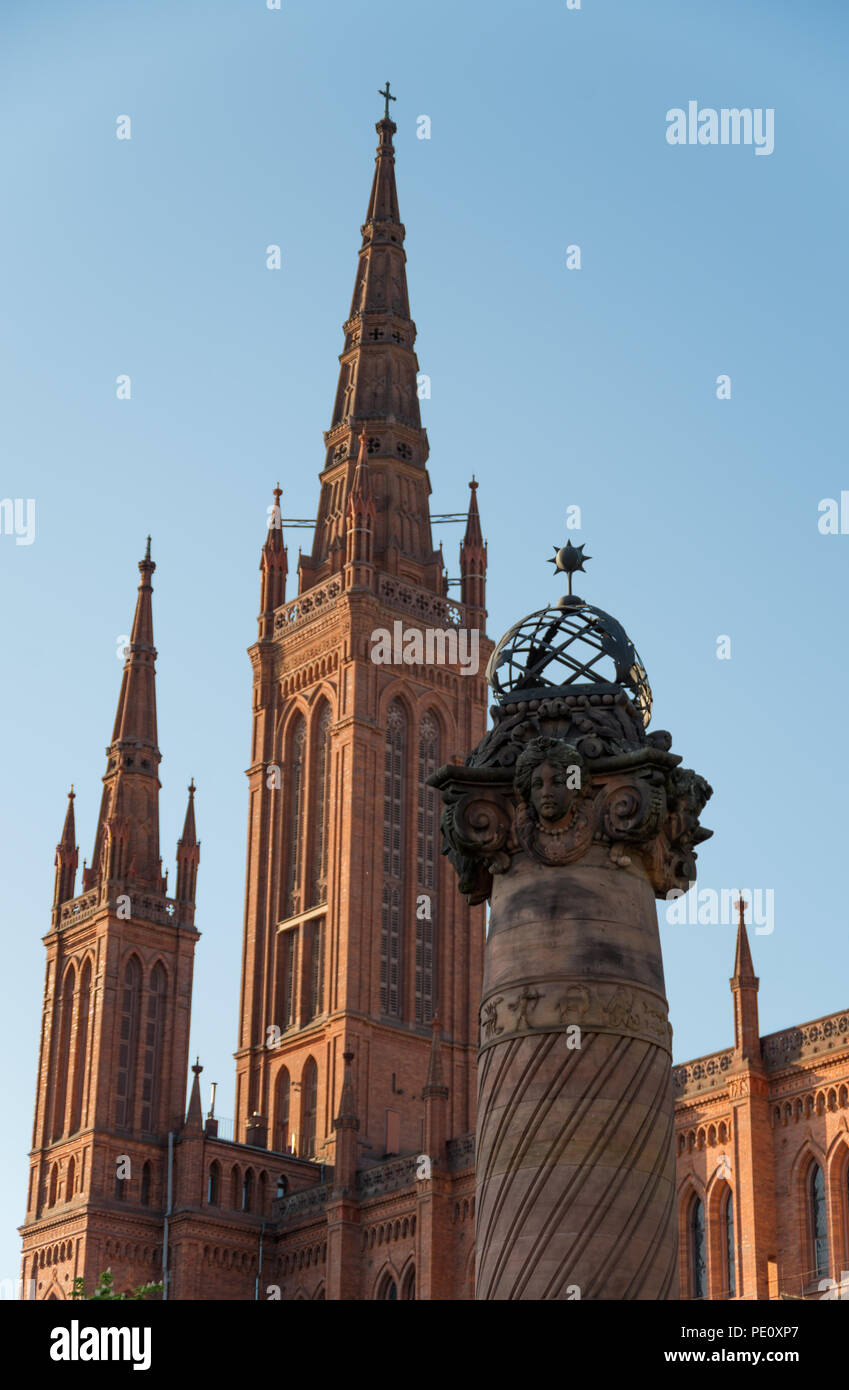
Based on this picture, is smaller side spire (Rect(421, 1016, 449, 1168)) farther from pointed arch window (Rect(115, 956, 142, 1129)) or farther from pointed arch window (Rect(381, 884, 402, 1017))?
pointed arch window (Rect(381, 884, 402, 1017))

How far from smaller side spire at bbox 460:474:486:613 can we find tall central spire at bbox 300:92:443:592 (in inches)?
54.5

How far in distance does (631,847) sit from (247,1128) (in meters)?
68.9

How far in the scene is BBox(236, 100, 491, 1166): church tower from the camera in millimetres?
78500

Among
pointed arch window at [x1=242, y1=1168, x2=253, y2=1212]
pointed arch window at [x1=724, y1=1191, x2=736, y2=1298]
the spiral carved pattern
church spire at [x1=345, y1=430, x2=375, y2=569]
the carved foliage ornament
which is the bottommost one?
the spiral carved pattern

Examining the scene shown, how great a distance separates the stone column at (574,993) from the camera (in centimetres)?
1212

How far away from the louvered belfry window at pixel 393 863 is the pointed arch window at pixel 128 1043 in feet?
32.8

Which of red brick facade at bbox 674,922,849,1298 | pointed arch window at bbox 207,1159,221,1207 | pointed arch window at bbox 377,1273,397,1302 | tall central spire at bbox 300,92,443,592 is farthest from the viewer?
tall central spire at bbox 300,92,443,592

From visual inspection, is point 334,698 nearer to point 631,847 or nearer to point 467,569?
point 467,569

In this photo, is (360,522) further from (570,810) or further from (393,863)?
(570,810)

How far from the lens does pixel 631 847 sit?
13062mm

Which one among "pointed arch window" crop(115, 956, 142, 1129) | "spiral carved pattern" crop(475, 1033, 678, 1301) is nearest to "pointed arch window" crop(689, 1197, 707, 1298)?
"pointed arch window" crop(115, 956, 142, 1129)

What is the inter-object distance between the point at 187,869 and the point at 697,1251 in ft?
89.7

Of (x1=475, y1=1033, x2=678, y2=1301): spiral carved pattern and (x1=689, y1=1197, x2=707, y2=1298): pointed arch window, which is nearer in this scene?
(x1=475, y1=1033, x2=678, y2=1301): spiral carved pattern
